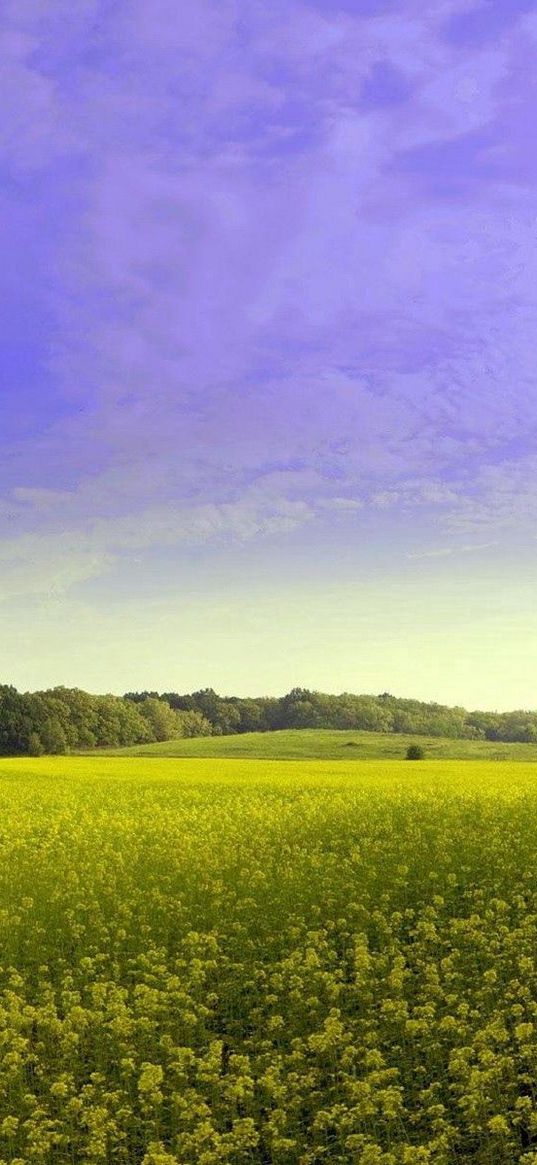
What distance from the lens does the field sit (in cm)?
1411

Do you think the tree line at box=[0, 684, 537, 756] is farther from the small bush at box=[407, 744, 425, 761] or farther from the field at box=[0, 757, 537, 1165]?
the field at box=[0, 757, 537, 1165]

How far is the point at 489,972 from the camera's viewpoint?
17.7 m

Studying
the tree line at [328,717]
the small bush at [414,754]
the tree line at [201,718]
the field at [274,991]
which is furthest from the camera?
the tree line at [328,717]

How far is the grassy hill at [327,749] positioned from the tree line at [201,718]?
7894 mm

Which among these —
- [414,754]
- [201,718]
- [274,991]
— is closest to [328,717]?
[201,718]

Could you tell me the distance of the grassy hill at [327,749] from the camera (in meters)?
94.4

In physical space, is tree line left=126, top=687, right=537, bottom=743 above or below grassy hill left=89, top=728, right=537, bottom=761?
above

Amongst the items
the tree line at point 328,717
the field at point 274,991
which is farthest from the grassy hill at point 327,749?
the field at point 274,991

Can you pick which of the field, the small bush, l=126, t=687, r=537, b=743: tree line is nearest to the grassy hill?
the small bush

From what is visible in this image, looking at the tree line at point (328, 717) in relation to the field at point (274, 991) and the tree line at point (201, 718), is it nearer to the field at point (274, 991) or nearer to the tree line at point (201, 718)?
the tree line at point (201, 718)

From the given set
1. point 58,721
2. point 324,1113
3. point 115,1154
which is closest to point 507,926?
point 324,1113

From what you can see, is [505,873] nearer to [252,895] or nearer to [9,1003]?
[252,895]

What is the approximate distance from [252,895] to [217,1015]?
5.05 m

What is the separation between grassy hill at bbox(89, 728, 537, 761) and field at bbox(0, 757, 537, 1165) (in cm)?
6281
